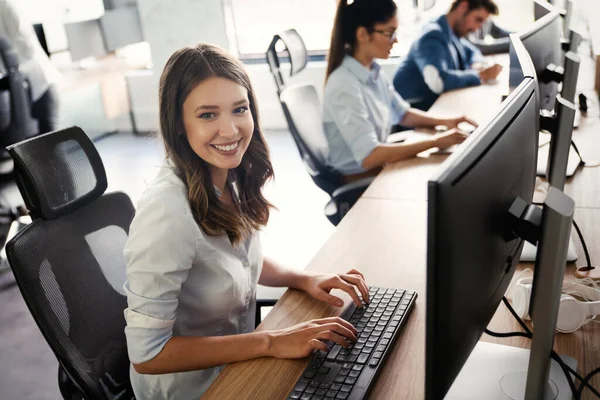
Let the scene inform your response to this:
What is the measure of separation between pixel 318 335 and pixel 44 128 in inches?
96.6

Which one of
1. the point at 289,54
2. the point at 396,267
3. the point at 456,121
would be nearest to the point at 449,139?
the point at 456,121

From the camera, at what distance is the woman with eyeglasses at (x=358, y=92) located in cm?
199

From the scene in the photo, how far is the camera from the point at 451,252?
583 millimetres

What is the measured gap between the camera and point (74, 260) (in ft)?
3.90

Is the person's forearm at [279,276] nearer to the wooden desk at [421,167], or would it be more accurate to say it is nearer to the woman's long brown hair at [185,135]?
the woman's long brown hair at [185,135]

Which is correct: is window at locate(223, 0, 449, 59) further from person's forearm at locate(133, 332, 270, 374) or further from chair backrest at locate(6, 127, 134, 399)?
person's forearm at locate(133, 332, 270, 374)

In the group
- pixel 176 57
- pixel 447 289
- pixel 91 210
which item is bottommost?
pixel 91 210

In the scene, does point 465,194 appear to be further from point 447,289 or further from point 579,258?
point 579,258

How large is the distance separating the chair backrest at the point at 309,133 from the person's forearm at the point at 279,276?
2.51 feet

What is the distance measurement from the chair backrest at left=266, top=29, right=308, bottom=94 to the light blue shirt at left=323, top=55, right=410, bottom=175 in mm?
178

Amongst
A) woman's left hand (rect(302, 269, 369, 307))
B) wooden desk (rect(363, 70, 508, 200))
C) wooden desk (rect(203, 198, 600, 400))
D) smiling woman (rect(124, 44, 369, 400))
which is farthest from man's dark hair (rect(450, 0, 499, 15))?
woman's left hand (rect(302, 269, 369, 307))

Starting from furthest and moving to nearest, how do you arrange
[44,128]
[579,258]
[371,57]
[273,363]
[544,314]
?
[44,128] → [371,57] → [579,258] → [273,363] → [544,314]

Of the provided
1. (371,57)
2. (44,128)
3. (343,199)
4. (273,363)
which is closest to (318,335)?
(273,363)

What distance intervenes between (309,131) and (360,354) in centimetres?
122
